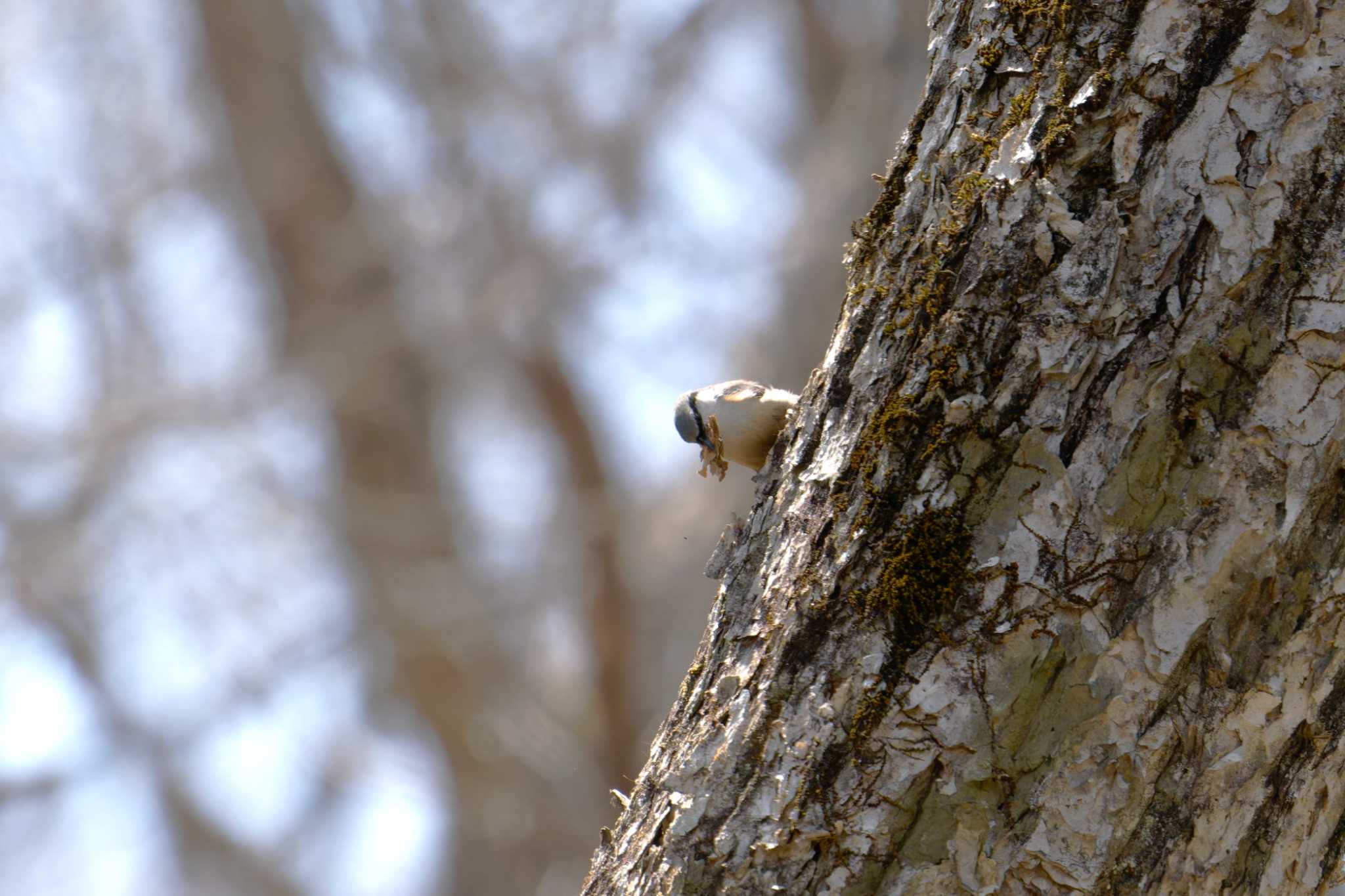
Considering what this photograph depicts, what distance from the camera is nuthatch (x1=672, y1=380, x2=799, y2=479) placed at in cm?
135

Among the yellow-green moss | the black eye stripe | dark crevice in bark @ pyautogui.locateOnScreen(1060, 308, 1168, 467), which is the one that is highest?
the black eye stripe

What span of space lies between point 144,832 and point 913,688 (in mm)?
7313

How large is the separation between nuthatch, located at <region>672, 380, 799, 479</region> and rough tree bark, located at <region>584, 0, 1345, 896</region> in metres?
0.35

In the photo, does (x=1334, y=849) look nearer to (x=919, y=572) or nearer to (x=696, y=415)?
(x=919, y=572)

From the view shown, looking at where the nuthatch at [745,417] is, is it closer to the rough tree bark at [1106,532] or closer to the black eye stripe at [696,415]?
the black eye stripe at [696,415]

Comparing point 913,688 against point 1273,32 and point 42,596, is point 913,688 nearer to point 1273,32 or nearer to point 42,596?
point 1273,32

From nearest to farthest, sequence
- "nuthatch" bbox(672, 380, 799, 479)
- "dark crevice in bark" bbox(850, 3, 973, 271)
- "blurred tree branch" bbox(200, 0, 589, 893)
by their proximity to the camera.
Answer: "dark crevice in bark" bbox(850, 3, 973, 271) → "nuthatch" bbox(672, 380, 799, 479) → "blurred tree branch" bbox(200, 0, 589, 893)

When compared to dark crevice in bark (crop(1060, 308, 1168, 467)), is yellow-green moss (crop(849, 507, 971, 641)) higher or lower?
lower

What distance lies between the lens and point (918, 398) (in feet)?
3.27

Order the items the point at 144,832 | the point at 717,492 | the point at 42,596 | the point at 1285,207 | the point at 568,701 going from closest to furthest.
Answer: the point at 1285,207
the point at 717,492
the point at 42,596
the point at 568,701
the point at 144,832

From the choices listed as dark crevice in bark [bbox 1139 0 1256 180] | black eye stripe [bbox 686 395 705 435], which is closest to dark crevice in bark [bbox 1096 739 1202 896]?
dark crevice in bark [bbox 1139 0 1256 180]

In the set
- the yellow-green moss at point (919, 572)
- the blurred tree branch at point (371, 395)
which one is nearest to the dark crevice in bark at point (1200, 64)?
→ the yellow-green moss at point (919, 572)

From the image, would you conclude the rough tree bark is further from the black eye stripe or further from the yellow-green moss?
the black eye stripe

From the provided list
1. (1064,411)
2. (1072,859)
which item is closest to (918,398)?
(1064,411)
